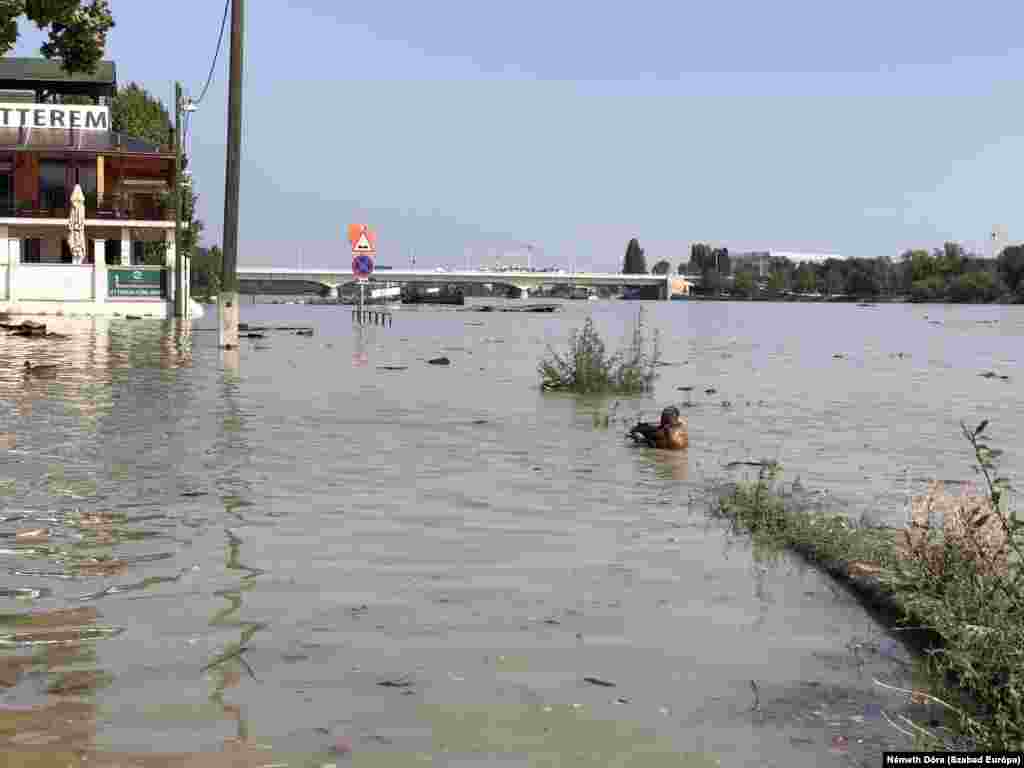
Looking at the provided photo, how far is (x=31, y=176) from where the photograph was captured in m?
55.2

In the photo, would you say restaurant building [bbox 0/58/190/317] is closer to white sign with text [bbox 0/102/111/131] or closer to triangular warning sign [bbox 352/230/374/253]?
white sign with text [bbox 0/102/111/131]

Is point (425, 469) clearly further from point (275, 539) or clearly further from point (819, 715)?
point (819, 715)

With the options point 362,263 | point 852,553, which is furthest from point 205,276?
point 852,553

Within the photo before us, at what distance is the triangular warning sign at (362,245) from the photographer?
41.9 m

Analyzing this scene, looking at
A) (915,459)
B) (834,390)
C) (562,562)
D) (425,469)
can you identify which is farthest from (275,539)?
(834,390)

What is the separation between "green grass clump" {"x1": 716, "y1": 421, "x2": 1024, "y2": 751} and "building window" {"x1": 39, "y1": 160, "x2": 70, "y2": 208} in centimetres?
5393

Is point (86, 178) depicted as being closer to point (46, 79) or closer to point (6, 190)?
point (6, 190)

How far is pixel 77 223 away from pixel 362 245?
46.0 ft

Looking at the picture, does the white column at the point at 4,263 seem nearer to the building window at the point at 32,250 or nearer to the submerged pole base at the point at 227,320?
the building window at the point at 32,250

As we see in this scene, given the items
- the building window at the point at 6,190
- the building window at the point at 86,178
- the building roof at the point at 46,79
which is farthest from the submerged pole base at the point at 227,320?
the building roof at the point at 46,79

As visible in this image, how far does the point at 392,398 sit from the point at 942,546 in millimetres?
13356

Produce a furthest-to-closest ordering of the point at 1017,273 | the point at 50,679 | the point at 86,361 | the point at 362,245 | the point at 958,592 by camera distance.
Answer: the point at 1017,273, the point at 362,245, the point at 86,361, the point at 958,592, the point at 50,679

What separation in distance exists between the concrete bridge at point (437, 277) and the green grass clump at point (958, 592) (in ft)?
488

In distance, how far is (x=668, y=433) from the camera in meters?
13.2
